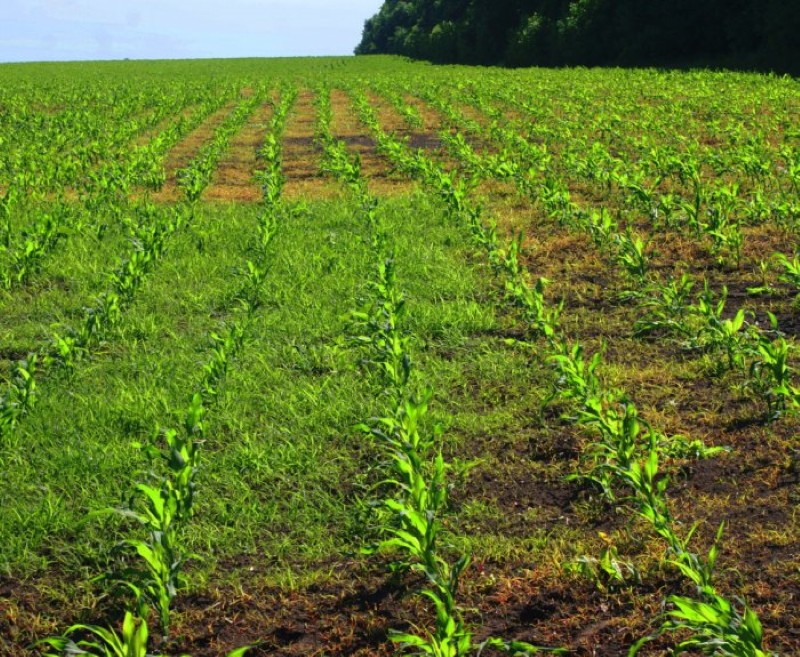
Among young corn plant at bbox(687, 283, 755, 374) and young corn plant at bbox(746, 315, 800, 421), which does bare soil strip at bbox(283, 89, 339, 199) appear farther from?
young corn plant at bbox(746, 315, 800, 421)

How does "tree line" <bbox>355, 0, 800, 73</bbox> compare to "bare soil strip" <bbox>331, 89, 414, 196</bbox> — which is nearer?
"bare soil strip" <bbox>331, 89, 414, 196</bbox>

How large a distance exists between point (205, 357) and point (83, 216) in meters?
4.92

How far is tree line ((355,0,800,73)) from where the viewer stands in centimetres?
3291

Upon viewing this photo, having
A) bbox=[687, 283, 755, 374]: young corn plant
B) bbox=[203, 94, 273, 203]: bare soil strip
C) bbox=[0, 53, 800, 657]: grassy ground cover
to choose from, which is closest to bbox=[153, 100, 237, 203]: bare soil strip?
Result: bbox=[203, 94, 273, 203]: bare soil strip

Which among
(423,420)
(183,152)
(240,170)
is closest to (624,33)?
(183,152)

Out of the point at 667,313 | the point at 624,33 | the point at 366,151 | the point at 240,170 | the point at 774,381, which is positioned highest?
the point at 624,33

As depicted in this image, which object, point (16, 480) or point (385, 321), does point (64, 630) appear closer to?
point (16, 480)

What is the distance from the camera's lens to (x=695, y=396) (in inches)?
225

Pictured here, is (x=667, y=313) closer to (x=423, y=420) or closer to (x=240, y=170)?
(x=423, y=420)

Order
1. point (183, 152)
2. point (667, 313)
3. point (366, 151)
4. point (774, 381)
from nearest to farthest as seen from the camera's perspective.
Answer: point (774, 381) < point (667, 313) < point (366, 151) < point (183, 152)

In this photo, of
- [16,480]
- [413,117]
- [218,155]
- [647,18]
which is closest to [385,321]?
[16,480]

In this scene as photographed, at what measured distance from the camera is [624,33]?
43.0m

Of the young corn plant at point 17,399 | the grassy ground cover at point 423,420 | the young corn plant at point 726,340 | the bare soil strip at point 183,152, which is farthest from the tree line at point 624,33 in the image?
the young corn plant at point 17,399

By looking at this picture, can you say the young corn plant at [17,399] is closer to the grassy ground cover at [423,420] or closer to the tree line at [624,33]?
A: the grassy ground cover at [423,420]
